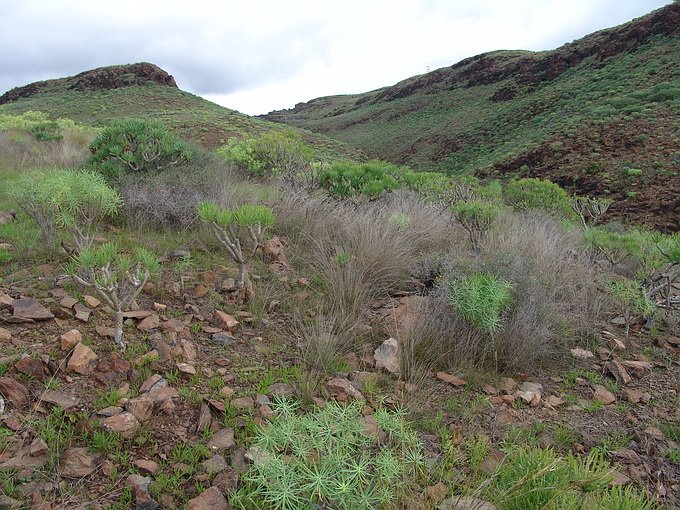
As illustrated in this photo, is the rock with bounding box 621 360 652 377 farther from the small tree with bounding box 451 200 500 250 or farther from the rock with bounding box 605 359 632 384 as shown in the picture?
the small tree with bounding box 451 200 500 250

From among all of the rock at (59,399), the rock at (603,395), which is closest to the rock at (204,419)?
the rock at (59,399)

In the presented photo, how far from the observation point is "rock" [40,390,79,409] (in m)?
2.02

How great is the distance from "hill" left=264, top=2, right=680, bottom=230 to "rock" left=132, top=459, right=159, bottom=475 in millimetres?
14722

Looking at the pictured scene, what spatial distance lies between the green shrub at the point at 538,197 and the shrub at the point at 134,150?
6.72 m

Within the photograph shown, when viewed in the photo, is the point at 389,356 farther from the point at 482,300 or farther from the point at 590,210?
the point at 590,210

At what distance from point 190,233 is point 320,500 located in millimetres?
3463

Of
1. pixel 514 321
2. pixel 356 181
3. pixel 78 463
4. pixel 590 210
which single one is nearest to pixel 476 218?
pixel 514 321

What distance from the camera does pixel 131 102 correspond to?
3756 cm

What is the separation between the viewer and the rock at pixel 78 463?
173cm

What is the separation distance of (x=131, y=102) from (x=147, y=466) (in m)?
41.9

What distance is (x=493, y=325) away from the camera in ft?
9.43

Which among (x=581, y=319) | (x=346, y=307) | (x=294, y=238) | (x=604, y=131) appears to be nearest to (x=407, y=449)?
(x=346, y=307)

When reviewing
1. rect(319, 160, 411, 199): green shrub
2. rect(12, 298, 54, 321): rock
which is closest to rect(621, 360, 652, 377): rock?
rect(12, 298, 54, 321): rock

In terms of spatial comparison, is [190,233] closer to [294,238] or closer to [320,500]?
[294,238]
